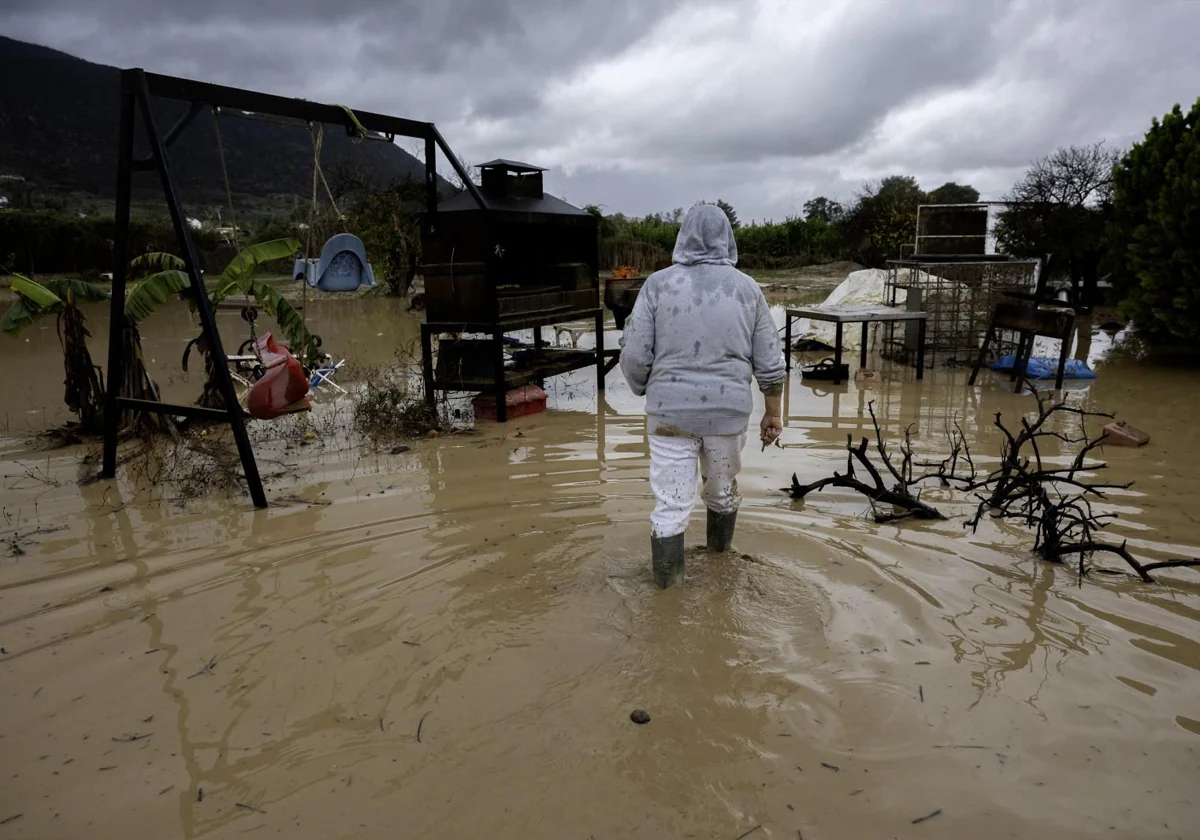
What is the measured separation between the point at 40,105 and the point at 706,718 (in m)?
72.8

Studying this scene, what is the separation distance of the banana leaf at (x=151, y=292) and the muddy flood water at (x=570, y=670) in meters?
1.93

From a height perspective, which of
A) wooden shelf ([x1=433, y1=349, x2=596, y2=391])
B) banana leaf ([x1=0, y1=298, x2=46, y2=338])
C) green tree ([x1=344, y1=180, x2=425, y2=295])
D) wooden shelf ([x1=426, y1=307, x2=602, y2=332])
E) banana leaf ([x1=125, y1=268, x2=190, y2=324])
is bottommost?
wooden shelf ([x1=433, y1=349, x2=596, y2=391])

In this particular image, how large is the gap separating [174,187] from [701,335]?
155 inches

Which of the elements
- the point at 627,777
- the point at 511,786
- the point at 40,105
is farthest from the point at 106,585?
the point at 40,105

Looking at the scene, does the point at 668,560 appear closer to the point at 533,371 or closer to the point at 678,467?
the point at 678,467

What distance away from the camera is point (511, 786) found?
273 cm

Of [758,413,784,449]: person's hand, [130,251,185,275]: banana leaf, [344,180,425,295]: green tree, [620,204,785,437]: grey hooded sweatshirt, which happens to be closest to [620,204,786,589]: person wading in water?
[620,204,785,437]: grey hooded sweatshirt

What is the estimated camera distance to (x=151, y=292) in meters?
7.13

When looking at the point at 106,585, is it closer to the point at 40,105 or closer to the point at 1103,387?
the point at 1103,387

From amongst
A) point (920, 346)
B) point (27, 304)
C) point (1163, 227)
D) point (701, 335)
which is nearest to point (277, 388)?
point (27, 304)

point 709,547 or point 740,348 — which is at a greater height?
point 740,348

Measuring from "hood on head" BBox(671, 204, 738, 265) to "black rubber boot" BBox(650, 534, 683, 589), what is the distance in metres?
1.49

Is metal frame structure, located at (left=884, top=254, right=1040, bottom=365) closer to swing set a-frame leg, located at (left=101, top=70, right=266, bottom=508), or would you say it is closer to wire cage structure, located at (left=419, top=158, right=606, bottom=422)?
wire cage structure, located at (left=419, top=158, right=606, bottom=422)

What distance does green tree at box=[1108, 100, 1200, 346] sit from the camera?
33.4ft
